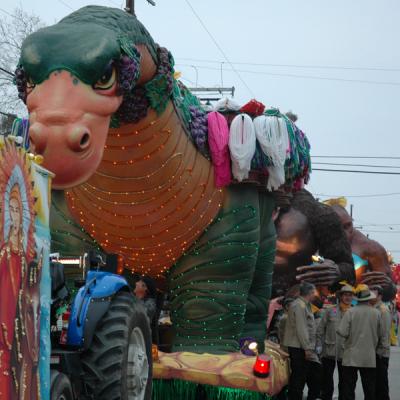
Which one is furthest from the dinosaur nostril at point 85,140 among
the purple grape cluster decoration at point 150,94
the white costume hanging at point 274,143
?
the white costume hanging at point 274,143

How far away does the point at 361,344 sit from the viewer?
9758mm

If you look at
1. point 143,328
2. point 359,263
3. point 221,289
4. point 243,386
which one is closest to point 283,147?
point 221,289

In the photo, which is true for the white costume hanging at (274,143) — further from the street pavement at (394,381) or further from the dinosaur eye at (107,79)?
the street pavement at (394,381)

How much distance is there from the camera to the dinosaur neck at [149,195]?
7.60 meters

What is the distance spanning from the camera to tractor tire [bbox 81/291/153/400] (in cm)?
522

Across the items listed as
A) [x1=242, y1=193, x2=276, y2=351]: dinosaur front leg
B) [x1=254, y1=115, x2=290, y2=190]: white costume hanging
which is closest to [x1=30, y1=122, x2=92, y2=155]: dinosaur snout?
[x1=254, y1=115, x2=290, y2=190]: white costume hanging

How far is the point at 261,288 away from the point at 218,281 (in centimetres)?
107

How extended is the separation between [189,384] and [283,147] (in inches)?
95.9

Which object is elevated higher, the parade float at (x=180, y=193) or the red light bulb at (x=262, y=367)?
the parade float at (x=180, y=193)

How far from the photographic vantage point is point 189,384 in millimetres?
7531

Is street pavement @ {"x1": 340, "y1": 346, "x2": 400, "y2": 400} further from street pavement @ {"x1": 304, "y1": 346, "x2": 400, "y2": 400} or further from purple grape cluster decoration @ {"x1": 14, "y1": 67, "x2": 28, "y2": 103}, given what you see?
purple grape cluster decoration @ {"x1": 14, "y1": 67, "x2": 28, "y2": 103}

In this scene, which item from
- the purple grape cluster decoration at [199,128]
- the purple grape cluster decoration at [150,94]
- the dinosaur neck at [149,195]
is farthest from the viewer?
the purple grape cluster decoration at [199,128]

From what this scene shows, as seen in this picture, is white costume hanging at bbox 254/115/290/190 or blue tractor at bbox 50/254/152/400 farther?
white costume hanging at bbox 254/115/290/190

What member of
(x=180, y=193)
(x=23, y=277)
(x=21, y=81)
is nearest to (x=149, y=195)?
(x=180, y=193)
